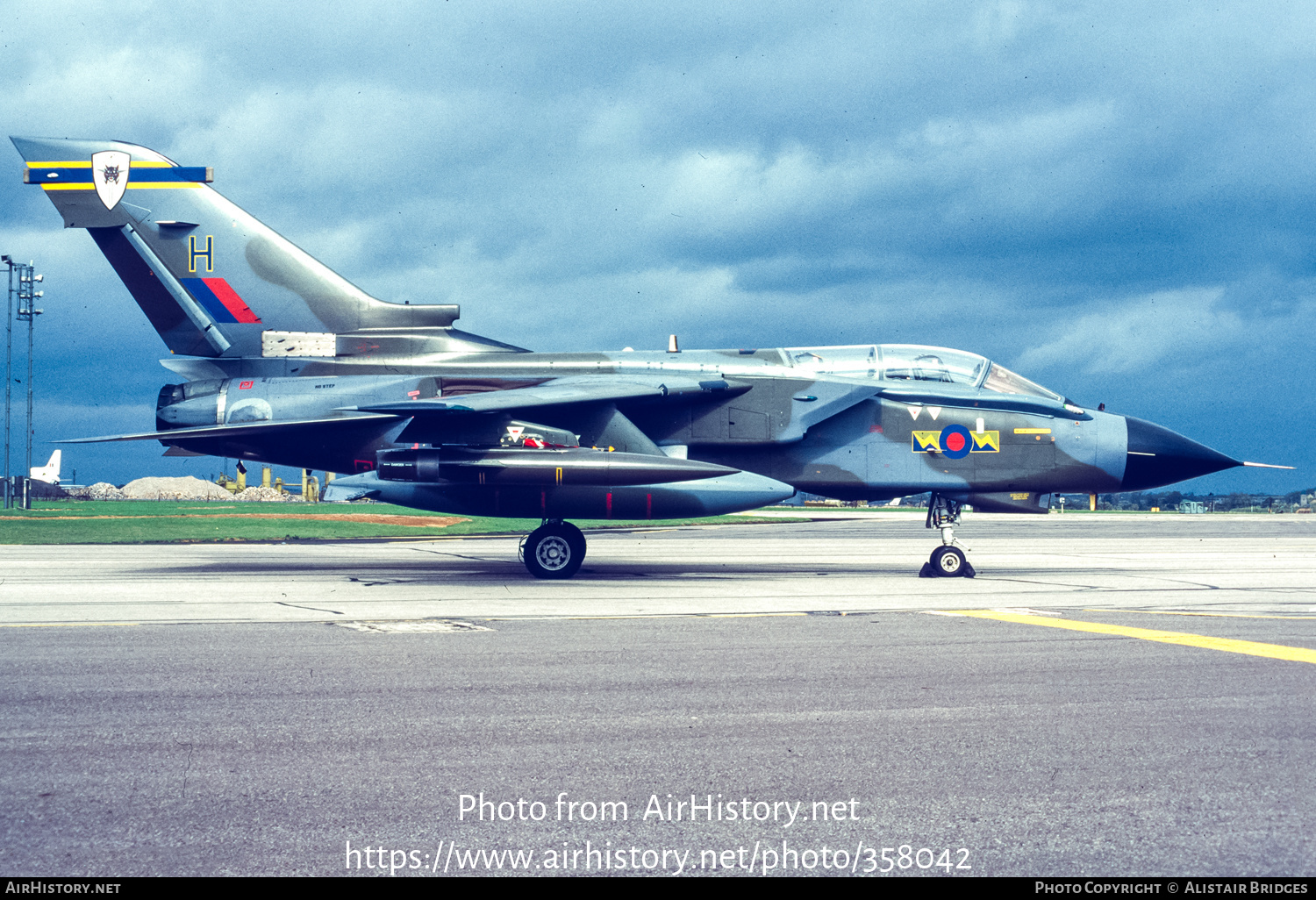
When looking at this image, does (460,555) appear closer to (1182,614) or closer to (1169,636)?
(1182,614)

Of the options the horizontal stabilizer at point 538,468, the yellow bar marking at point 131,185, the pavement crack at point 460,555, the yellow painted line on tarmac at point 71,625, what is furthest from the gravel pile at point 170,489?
the yellow painted line on tarmac at point 71,625

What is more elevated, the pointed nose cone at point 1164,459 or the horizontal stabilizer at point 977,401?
the horizontal stabilizer at point 977,401

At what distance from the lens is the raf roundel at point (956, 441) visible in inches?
605

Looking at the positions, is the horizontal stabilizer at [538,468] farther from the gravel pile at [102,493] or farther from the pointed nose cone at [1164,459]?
the gravel pile at [102,493]

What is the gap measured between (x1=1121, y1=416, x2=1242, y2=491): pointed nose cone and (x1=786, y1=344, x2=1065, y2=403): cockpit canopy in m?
1.31

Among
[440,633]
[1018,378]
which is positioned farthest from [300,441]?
[1018,378]

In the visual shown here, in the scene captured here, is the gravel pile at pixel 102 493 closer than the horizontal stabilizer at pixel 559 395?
No

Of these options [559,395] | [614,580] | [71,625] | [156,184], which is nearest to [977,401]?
[614,580]

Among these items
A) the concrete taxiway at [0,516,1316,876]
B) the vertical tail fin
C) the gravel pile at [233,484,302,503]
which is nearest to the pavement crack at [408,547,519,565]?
the vertical tail fin

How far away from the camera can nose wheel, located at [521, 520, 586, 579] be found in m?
14.7

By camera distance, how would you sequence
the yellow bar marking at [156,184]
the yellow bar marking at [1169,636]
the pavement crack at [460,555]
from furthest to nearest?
the pavement crack at [460,555]
the yellow bar marking at [156,184]
the yellow bar marking at [1169,636]

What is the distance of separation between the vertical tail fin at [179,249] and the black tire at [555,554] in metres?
5.14

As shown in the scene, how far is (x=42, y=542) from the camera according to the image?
22.0 m

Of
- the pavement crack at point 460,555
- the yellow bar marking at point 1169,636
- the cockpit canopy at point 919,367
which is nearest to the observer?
the yellow bar marking at point 1169,636
